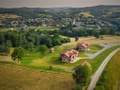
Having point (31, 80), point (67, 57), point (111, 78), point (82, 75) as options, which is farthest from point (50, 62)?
point (82, 75)

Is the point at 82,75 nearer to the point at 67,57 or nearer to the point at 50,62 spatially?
the point at 67,57

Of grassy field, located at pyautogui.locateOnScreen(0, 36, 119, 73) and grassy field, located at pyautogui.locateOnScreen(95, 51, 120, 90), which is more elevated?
grassy field, located at pyautogui.locateOnScreen(95, 51, 120, 90)

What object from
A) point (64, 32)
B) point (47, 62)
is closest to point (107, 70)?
point (47, 62)

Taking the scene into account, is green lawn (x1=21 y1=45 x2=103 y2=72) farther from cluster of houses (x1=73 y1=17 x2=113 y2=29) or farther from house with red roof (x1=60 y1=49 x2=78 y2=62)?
cluster of houses (x1=73 y1=17 x2=113 y2=29)

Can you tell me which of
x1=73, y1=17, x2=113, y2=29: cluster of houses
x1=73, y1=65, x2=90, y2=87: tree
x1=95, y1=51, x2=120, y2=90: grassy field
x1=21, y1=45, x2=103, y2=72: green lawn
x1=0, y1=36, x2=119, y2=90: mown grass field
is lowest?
x1=73, y1=17, x2=113, y2=29: cluster of houses

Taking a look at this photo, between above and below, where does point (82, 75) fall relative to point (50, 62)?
above

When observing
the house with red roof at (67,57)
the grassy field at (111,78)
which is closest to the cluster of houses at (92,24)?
the house with red roof at (67,57)

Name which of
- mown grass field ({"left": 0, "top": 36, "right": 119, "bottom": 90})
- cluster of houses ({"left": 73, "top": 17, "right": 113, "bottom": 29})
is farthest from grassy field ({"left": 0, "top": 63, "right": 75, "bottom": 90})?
cluster of houses ({"left": 73, "top": 17, "right": 113, "bottom": 29})

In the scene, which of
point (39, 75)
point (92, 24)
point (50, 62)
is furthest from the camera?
point (92, 24)

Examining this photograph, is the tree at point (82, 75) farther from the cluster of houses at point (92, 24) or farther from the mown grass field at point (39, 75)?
the cluster of houses at point (92, 24)
